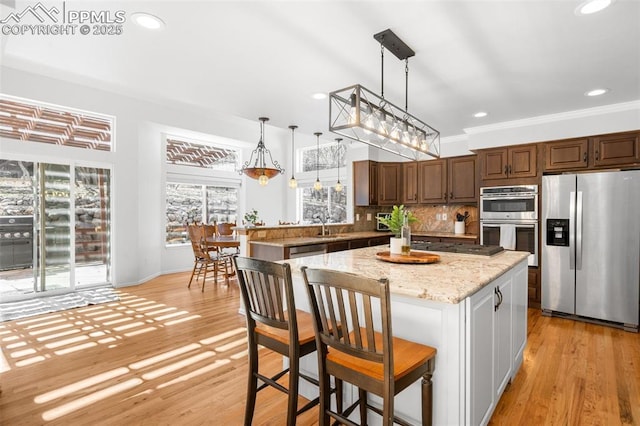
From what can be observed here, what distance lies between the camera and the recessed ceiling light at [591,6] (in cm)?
199

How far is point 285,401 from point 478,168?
14.2 ft

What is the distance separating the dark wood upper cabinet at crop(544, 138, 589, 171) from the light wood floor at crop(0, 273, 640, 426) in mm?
1964

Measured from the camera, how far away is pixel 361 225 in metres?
6.17

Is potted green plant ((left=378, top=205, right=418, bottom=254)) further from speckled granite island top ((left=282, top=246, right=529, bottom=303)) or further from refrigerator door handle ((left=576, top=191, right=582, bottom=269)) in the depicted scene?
refrigerator door handle ((left=576, top=191, right=582, bottom=269))

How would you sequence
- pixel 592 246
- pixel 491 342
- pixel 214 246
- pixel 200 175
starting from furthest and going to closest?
pixel 200 175 < pixel 214 246 < pixel 592 246 < pixel 491 342

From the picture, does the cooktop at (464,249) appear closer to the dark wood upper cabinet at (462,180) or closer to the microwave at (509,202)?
the microwave at (509,202)

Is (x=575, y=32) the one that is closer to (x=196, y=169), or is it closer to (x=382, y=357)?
(x=382, y=357)

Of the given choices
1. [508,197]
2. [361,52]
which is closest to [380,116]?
[361,52]

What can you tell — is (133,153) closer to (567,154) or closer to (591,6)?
(591,6)

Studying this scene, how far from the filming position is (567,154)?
412 cm

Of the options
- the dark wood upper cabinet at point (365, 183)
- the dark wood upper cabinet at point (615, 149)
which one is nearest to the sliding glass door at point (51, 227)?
the dark wood upper cabinet at point (365, 183)

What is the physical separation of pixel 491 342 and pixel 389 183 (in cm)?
448

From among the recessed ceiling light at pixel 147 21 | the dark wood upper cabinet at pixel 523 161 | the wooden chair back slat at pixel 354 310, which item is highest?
the recessed ceiling light at pixel 147 21

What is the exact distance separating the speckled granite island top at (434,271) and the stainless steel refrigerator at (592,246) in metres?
1.84
